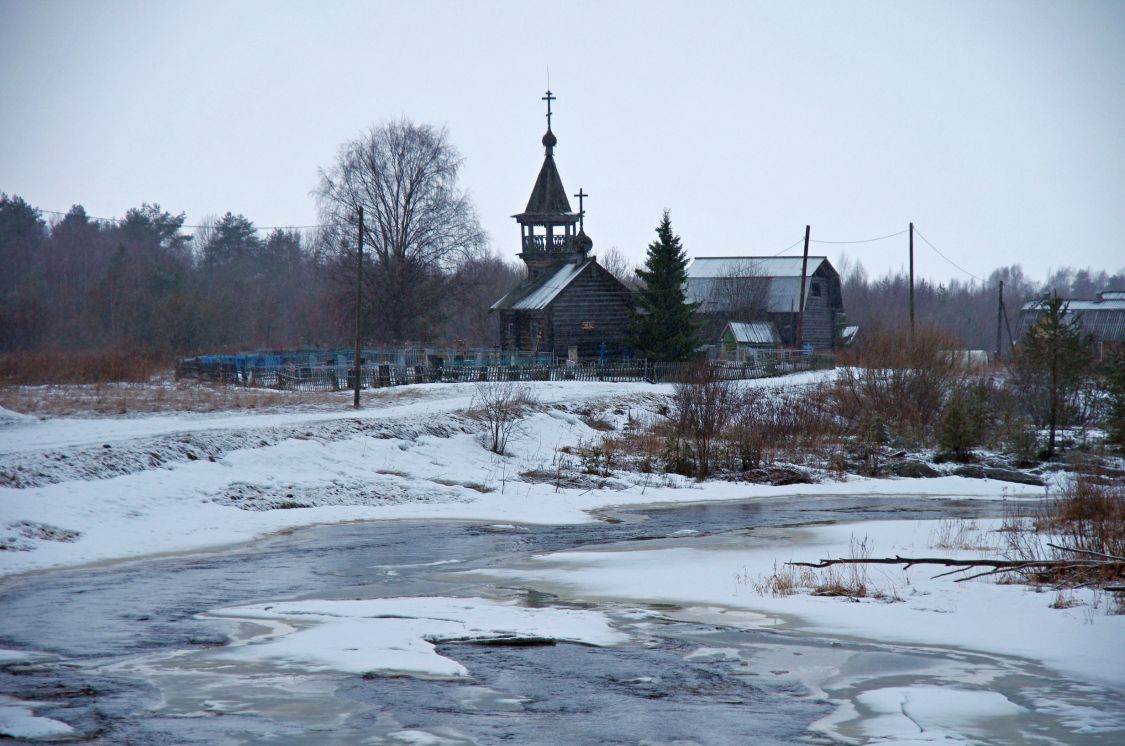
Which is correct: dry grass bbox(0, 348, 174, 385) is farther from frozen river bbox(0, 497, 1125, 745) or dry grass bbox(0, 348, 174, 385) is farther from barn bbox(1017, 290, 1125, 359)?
barn bbox(1017, 290, 1125, 359)

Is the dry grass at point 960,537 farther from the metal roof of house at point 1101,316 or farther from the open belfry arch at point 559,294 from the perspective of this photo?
the metal roof of house at point 1101,316

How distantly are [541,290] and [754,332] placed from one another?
1907cm

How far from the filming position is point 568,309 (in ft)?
172

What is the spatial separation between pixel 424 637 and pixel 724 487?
18.0m

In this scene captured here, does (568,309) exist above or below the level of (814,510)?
above

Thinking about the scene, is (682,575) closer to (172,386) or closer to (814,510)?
(814,510)

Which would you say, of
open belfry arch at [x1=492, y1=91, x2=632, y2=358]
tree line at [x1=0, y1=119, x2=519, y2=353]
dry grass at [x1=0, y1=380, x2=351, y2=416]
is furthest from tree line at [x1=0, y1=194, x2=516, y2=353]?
dry grass at [x1=0, y1=380, x2=351, y2=416]

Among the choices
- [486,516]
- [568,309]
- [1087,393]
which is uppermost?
[568,309]

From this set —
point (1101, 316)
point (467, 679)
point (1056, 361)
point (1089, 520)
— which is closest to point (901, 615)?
point (467, 679)

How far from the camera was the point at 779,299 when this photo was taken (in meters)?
71.5

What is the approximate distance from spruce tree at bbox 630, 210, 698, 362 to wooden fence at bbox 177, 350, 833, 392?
112cm

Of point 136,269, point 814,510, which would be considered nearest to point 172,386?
point 814,510

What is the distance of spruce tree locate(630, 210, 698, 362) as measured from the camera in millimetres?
49438

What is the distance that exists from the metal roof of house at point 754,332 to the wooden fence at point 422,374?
1466cm
